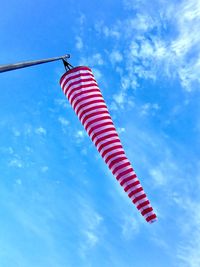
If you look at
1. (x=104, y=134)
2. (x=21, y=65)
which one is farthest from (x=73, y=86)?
(x=21, y=65)

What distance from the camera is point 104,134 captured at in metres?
13.0

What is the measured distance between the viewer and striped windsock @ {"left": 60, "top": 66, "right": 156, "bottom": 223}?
12875 mm

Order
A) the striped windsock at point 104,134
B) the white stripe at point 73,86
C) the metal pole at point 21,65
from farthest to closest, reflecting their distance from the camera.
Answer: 1. the white stripe at point 73,86
2. the striped windsock at point 104,134
3. the metal pole at point 21,65

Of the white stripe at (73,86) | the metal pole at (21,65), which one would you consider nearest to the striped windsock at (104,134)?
the white stripe at (73,86)

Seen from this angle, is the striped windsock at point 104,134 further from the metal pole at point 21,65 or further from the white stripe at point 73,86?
the metal pole at point 21,65

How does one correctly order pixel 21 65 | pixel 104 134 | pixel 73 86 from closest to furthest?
pixel 21 65 → pixel 104 134 → pixel 73 86

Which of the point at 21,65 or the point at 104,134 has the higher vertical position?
the point at 104,134

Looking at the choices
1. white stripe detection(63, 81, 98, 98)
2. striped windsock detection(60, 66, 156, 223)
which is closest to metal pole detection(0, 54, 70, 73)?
white stripe detection(63, 81, 98, 98)

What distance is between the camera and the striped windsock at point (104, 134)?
42.2 ft

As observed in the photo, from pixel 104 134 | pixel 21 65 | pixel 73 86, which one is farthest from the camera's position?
A: pixel 73 86

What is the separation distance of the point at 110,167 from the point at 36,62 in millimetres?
4127

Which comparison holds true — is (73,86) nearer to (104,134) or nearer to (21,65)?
(104,134)

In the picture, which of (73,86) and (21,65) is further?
(73,86)

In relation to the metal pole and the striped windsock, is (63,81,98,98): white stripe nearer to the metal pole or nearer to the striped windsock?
the striped windsock
